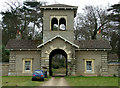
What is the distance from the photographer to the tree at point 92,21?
51.4 metres

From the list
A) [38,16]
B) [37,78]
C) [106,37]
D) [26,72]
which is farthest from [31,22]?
[37,78]

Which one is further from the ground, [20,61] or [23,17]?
[23,17]

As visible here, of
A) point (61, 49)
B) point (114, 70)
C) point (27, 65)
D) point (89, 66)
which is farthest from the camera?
point (27, 65)

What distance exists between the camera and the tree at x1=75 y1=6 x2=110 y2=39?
169 ft

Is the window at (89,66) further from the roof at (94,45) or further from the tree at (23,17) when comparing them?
the tree at (23,17)

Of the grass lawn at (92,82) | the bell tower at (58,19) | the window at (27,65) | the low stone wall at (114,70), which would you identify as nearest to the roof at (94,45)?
the bell tower at (58,19)

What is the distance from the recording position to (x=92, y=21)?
173ft

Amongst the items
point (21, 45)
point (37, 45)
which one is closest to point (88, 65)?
point (37, 45)

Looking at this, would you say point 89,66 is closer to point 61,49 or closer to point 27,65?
point 61,49

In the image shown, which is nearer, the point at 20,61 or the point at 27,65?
the point at 20,61

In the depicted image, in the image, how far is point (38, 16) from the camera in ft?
175

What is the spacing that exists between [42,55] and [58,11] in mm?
7811

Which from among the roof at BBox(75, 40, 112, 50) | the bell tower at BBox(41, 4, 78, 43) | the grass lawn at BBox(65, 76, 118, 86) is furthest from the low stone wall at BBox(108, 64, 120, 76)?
the bell tower at BBox(41, 4, 78, 43)

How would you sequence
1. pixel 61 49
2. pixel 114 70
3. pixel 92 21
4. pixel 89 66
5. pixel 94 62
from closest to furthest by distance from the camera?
pixel 61 49, pixel 94 62, pixel 114 70, pixel 89 66, pixel 92 21
